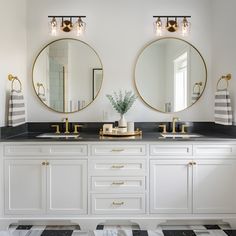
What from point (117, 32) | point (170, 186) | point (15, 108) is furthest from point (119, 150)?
point (117, 32)

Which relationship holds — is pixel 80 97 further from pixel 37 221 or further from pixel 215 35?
pixel 215 35

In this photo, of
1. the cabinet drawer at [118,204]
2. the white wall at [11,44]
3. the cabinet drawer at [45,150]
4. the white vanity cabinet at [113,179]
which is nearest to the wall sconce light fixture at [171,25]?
the white vanity cabinet at [113,179]

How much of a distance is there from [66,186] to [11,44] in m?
1.54

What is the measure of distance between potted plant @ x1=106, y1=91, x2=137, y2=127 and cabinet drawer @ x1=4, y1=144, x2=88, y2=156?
602 mm

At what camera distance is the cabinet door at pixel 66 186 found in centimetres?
289

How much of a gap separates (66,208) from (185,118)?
1658 mm

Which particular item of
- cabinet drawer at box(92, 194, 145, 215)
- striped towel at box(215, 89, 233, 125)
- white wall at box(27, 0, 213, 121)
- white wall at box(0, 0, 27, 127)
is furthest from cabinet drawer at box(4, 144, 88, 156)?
striped towel at box(215, 89, 233, 125)

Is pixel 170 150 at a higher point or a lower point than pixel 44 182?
higher

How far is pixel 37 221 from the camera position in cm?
298

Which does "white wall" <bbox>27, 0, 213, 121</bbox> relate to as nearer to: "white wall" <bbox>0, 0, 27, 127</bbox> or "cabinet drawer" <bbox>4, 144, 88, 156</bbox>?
"white wall" <bbox>0, 0, 27, 127</bbox>

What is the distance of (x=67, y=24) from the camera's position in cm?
345

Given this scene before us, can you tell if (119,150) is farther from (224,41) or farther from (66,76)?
(224,41)

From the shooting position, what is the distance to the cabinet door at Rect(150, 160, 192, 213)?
2.90 meters

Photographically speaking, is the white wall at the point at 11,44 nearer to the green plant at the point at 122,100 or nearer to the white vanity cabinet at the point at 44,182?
the white vanity cabinet at the point at 44,182
